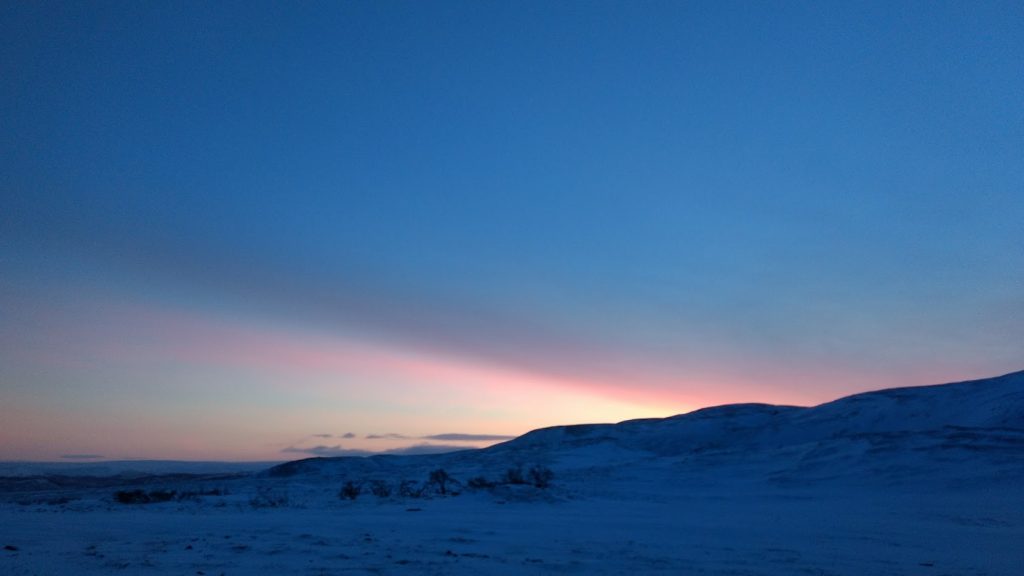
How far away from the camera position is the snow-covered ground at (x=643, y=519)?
8047 mm

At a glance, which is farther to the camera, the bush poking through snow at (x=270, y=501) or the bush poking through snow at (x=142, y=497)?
the bush poking through snow at (x=142, y=497)

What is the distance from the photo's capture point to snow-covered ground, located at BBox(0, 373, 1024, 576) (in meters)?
8.05

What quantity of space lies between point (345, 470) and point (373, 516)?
20890mm

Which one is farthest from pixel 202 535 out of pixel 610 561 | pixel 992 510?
pixel 992 510

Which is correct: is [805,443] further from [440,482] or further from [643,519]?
[643,519]

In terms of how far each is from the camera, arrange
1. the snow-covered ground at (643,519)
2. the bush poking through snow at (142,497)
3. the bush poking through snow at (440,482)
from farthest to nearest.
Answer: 1. the bush poking through snow at (440,482)
2. the bush poking through snow at (142,497)
3. the snow-covered ground at (643,519)

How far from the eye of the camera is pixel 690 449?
3294 centimetres

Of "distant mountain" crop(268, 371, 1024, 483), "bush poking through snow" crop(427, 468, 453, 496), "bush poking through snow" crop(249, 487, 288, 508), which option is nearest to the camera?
Answer: "bush poking through snow" crop(249, 487, 288, 508)

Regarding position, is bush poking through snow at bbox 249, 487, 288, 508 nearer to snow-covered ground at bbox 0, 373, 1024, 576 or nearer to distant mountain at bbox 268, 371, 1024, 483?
snow-covered ground at bbox 0, 373, 1024, 576

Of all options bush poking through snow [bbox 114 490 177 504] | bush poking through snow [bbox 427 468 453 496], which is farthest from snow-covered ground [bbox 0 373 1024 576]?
bush poking through snow [bbox 114 490 177 504]

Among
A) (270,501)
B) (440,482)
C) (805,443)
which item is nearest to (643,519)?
(440,482)

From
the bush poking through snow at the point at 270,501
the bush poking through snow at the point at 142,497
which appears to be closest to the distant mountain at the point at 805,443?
the bush poking through snow at the point at 270,501

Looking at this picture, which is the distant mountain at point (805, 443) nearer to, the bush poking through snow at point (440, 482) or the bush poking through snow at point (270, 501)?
the bush poking through snow at point (440, 482)

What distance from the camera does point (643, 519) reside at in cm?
1305
